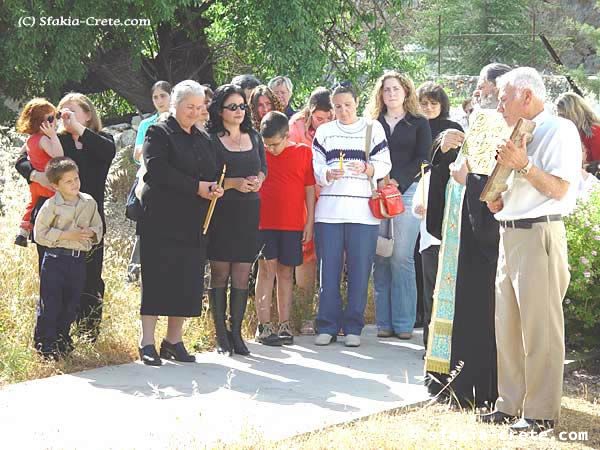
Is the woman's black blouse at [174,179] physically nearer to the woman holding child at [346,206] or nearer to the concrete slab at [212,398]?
the concrete slab at [212,398]

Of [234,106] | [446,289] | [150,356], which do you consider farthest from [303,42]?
[446,289]

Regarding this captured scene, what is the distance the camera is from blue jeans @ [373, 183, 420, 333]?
8781mm

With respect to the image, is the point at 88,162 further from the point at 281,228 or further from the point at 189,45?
the point at 189,45

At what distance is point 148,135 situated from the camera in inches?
296

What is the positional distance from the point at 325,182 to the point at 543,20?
26210 mm

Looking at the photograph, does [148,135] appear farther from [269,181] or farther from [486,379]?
[486,379]

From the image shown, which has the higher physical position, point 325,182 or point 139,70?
point 139,70

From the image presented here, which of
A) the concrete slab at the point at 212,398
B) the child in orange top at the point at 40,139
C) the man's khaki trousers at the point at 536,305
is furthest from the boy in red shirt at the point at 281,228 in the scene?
the man's khaki trousers at the point at 536,305

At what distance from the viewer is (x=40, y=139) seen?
773cm

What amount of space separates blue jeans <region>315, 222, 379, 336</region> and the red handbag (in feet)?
0.55

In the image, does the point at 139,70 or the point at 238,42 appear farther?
the point at 139,70

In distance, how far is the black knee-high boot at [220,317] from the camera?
7906mm

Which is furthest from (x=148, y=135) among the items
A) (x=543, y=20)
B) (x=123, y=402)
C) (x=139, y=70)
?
(x=543, y=20)

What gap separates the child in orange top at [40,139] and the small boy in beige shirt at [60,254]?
0.29m
